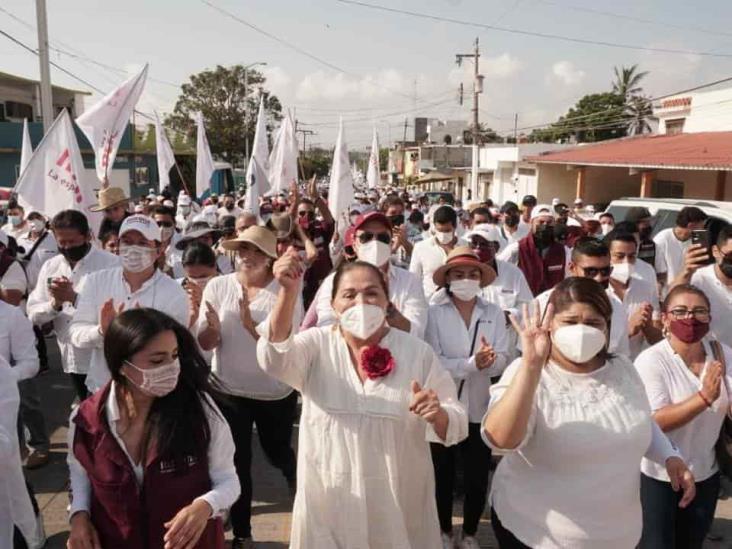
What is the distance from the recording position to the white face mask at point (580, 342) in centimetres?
224

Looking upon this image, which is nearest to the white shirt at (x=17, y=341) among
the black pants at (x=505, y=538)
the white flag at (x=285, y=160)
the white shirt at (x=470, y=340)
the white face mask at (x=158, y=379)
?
the white face mask at (x=158, y=379)

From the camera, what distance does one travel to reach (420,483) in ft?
8.65

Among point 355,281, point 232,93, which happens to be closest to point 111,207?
point 355,281

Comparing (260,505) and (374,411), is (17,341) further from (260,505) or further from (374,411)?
(374,411)

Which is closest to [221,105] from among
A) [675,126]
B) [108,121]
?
[675,126]

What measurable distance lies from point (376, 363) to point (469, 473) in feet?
4.83

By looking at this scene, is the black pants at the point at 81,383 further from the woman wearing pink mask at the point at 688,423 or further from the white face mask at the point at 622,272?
the white face mask at the point at 622,272

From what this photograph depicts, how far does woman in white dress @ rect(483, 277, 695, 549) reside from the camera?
2.20m

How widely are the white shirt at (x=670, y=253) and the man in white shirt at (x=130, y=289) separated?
4699 millimetres

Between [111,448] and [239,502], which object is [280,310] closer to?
[111,448]

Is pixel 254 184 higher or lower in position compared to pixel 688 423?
higher

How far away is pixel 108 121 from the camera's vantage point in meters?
7.45

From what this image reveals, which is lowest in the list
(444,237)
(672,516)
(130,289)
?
(672,516)

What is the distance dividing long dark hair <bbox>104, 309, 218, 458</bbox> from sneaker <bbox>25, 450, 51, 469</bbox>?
116 inches
